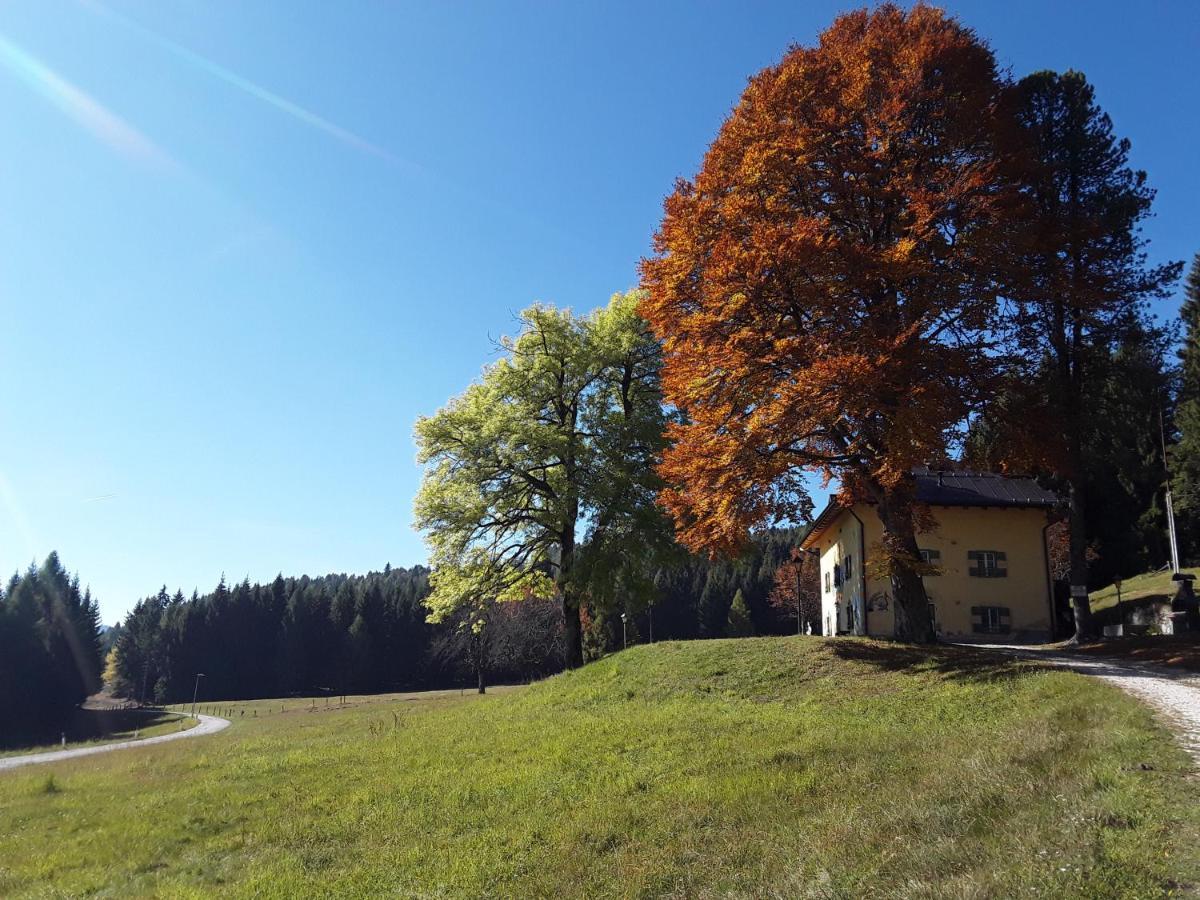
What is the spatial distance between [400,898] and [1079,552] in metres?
22.9

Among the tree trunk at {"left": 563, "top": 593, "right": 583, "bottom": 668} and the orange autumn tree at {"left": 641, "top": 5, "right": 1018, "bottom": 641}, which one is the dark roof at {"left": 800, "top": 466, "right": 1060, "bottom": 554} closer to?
the tree trunk at {"left": 563, "top": 593, "right": 583, "bottom": 668}

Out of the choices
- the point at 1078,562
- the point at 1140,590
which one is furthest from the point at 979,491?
the point at 1140,590

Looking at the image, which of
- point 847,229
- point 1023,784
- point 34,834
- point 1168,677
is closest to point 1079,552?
point 1168,677

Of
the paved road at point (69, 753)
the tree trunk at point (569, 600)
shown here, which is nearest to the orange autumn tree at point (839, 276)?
the tree trunk at point (569, 600)

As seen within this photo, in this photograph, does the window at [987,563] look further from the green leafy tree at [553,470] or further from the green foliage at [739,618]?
the green foliage at [739,618]

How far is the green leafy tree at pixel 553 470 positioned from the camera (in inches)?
1088

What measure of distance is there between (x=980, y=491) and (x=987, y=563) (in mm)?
Result: 2784

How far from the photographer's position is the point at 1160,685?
12742 mm

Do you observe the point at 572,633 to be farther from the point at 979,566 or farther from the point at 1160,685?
the point at 1160,685

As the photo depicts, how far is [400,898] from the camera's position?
23.7 ft

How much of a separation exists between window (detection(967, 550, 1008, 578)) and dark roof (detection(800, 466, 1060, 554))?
→ 183cm

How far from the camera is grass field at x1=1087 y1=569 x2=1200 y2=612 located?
38312mm

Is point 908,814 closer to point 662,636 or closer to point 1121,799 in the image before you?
point 1121,799

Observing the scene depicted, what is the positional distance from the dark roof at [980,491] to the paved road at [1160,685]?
11.1 m
